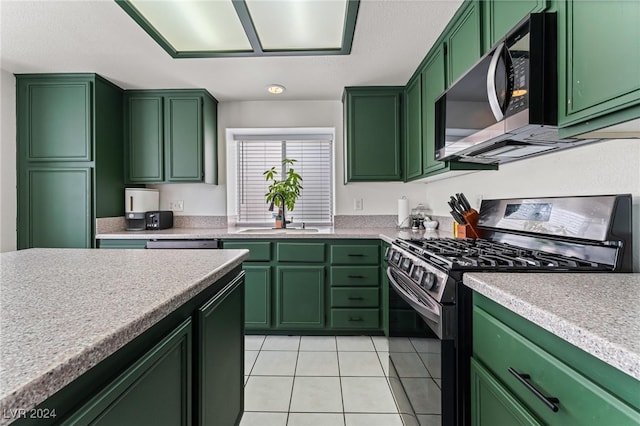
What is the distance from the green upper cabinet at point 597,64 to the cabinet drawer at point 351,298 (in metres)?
2.00

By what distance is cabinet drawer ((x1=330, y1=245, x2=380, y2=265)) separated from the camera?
2.82 m

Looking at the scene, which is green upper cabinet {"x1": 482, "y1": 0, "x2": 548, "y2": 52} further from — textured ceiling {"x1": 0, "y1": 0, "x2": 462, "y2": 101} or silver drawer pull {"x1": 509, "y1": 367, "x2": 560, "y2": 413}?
silver drawer pull {"x1": 509, "y1": 367, "x2": 560, "y2": 413}

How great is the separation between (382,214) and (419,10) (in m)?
1.96

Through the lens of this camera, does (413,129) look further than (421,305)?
Yes

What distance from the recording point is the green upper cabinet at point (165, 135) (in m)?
3.19

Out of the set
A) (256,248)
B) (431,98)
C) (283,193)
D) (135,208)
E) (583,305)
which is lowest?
(256,248)

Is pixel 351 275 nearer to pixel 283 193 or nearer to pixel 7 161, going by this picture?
pixel 283 193

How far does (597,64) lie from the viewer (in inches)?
37.6

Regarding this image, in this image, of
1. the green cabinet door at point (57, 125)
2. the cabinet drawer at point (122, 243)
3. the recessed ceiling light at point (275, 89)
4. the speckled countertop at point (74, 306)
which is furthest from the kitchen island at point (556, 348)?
the green cabinet door at point (57, 125)

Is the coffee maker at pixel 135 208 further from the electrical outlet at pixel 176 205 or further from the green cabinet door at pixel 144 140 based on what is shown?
the electrical outlet at pixel 176 205

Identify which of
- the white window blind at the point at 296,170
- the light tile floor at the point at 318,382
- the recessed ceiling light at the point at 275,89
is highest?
the recessed ceiling light at the point at 275,89

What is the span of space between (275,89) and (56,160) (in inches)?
78.4

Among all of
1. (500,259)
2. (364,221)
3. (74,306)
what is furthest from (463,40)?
(74,306)

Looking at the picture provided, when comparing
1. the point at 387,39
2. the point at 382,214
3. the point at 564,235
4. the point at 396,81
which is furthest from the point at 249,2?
the point at 382,214
